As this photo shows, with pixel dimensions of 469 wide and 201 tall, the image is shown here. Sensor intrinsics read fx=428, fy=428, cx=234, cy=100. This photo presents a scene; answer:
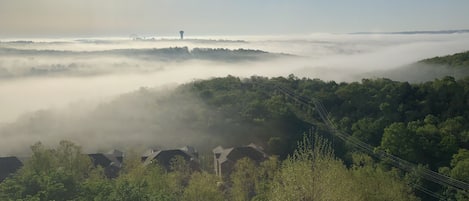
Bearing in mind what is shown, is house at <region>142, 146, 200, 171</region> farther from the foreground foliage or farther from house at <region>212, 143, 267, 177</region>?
the foreground foliage

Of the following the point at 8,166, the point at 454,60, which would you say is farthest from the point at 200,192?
the point at 454,60

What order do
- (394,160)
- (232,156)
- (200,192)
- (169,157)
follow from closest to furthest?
1. (200,192)
2. (394,160)
3. (232,156)
4. (169,157)

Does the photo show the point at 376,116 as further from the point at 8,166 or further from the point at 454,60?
the point at 8,166

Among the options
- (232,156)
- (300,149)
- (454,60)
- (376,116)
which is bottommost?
(232,156)

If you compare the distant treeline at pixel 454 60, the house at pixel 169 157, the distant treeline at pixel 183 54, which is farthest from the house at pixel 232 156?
the distant treeline at pixel 183 54

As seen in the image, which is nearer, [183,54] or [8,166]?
[8,166]

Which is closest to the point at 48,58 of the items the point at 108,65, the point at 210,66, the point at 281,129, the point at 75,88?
the point at 108,65

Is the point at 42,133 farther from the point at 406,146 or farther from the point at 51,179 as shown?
the point at 406,146
